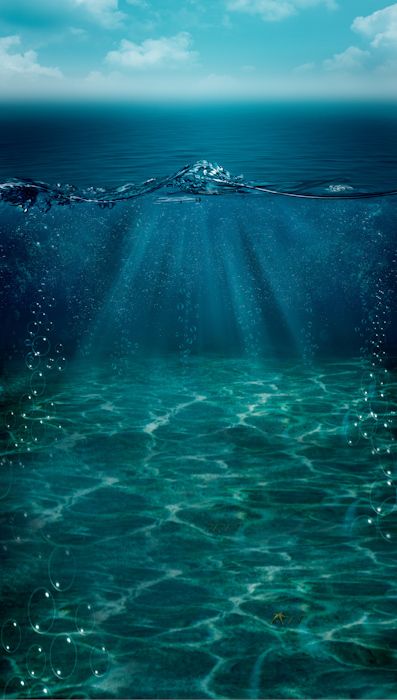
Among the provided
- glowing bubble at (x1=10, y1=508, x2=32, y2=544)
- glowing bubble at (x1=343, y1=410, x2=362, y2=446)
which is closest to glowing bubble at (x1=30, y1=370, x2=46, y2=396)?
glowing bubble at (x1=10, y1=508, x2=32, y2=544)

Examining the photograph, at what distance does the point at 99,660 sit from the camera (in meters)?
5.37

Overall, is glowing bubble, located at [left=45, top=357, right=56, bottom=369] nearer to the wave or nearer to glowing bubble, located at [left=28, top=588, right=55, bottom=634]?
the wave

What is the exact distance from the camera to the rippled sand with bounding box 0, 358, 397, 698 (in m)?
5.25

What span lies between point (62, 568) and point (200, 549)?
4.82 ft

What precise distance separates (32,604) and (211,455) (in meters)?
4.51

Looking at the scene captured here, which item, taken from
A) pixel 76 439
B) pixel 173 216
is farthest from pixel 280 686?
pixel 173 216

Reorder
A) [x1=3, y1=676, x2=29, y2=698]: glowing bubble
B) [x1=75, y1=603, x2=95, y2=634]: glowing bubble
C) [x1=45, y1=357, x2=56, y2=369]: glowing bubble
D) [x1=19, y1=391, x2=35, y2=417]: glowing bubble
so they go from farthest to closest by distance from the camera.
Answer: [x1=45, y1=357, x2=56, y2=369]: glowing bubble < [x1=19, y1=391, x2=35, y2=417]: glowing bubble < [x1=75, y1=603, x2=95, y2=634]: glowing bubble < [x1=3, y1=676, x2=29, y2=698]: glowing bubble

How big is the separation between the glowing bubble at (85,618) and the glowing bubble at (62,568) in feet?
1.27

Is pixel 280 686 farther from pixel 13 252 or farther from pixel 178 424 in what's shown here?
pixel 13 252

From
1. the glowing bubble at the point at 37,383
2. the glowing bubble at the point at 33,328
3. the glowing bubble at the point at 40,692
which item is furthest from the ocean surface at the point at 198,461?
the glowing bubble at the point at 33,328

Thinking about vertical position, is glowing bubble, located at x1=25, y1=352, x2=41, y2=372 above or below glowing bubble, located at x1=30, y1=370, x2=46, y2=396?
below

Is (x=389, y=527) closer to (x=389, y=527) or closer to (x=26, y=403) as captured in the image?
(x=389, y=527)

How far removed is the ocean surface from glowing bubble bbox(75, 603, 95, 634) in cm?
2

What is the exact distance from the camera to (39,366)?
18.3m
